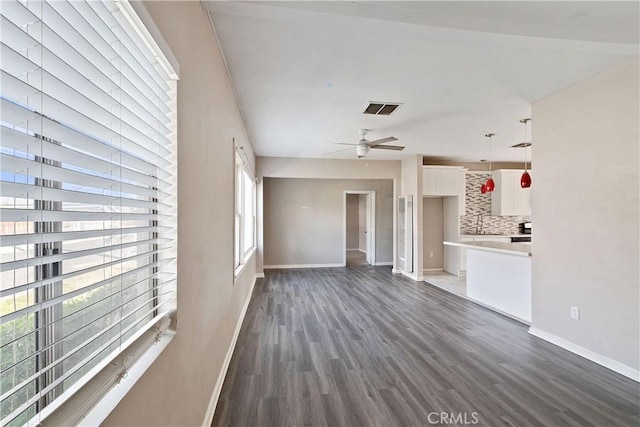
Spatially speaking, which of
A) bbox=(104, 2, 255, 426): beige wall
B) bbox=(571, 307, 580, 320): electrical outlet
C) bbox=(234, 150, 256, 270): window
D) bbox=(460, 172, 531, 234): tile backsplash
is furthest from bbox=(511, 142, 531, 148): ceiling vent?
bbox=(104, 2, 255, 426): beige wall

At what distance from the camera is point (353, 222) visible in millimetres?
11523

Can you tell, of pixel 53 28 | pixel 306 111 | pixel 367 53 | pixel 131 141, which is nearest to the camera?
pixel 53 28

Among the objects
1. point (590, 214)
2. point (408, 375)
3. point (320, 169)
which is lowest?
point (408, 375)

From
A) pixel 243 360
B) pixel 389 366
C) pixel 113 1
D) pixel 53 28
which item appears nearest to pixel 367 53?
pixel 113 1

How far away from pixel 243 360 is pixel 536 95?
4.21 meters

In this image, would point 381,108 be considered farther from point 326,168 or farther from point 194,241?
point 326,168

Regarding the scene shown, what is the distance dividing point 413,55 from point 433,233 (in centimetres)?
569

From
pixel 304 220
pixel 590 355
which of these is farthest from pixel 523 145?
pixel 304 220

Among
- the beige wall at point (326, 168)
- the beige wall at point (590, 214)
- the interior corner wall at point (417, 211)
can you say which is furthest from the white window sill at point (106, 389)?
the interior corner wall at point (417, 211)

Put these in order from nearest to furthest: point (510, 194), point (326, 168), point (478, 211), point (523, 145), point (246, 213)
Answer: point (246, 213)
point (523, 145)
point (510, 194)
point (326, 168)
point (478, 211)

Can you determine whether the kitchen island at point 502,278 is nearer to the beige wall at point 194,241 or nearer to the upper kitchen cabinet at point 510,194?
the upper kitchen cabinet at point 510,194

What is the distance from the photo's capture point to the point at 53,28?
638mm

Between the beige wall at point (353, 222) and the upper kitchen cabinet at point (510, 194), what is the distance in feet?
17.2

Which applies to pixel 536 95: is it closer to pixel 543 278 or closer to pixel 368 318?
pixel 543 278
